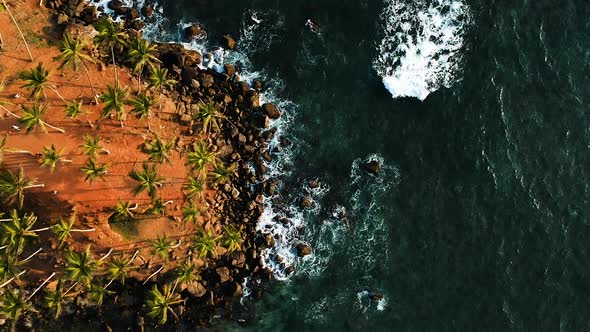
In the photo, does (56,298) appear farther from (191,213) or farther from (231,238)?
(231,238)

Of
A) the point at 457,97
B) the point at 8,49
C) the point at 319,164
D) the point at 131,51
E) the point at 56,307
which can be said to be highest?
the point at 457,97

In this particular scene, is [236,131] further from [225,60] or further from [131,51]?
[131,51]

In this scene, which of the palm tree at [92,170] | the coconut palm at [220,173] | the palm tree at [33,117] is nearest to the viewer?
the palm tree at [33,117]

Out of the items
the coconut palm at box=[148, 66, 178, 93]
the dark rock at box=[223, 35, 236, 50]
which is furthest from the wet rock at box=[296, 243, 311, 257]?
the dark rock at box=[223, 35, 236, 50]

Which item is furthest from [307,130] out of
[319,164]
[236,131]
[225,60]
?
[225,60]

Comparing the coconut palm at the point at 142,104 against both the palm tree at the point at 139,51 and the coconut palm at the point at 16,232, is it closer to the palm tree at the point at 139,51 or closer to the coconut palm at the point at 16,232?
the palm tree at the point at 139,51

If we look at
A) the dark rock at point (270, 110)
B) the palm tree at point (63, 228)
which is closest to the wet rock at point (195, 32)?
the dark rock at point (270, 110)

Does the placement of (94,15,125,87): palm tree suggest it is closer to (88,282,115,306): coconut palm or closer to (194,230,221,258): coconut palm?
(194,230,221,258): coconut palm
